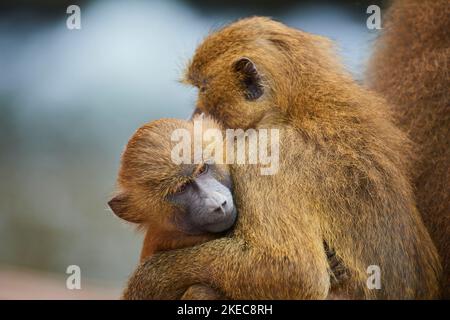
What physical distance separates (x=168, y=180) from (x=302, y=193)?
1.66 feet

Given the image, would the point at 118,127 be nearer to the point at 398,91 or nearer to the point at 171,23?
the point at 171,23

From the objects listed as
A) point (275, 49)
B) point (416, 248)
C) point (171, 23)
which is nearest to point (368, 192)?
point (416, 248)

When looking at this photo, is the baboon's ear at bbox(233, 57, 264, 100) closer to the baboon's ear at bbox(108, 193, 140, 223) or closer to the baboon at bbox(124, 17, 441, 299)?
the baboon at bbox(124, 17, 441, 299)

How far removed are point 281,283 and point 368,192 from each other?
0.48 m

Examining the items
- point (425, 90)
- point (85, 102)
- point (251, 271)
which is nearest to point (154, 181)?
point (251, 271)

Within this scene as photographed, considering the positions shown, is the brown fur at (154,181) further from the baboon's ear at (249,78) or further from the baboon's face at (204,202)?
the baboon's ear at (249,78)

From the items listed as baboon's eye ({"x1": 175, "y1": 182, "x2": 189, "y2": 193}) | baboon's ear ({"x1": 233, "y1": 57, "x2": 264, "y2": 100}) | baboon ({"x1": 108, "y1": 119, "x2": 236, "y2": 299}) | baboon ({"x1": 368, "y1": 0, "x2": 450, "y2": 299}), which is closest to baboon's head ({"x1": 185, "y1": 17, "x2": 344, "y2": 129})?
baboon's ear ({"x1": 233, "y1": 57, "x2": 264, "y2": 100})

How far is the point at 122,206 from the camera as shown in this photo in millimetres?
2889

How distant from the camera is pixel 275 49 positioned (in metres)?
2.92

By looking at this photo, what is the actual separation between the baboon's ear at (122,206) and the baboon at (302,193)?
20 centimetres

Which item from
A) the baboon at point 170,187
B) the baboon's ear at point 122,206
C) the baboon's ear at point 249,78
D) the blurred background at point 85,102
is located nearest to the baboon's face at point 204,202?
the baboon at point 170,187

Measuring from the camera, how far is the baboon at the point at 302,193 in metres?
2.57

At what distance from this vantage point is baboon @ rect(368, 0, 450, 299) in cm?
300
